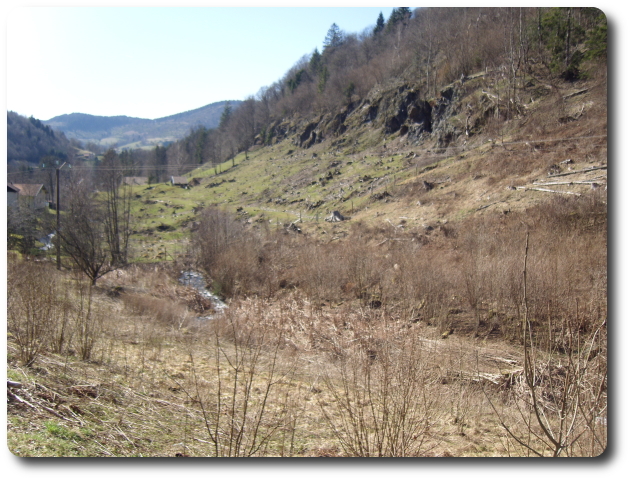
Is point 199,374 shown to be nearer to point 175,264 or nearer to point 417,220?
point 417,220

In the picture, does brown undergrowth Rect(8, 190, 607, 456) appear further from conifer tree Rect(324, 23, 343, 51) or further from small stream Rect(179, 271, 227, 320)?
conifer tree Rect(324, 23, 343, 51)

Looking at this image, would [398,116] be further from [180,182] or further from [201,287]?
[180,182]

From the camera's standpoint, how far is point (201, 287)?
1980cm

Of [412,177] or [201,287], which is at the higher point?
[412,177]

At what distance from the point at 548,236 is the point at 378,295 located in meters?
5.39

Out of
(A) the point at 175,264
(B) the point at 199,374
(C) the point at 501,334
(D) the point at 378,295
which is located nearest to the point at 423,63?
(A) the point at 175,264

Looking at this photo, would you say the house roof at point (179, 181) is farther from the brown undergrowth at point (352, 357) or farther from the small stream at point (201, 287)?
the brown undergrowth at point (352, 357)

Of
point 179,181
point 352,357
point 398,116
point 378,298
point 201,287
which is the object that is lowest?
point 201,287

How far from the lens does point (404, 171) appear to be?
30.6 metres

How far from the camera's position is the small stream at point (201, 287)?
1584cm

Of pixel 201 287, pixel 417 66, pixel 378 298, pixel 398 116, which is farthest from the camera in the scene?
pixel 417 66

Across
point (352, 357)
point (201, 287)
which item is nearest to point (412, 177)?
point (201, 287)

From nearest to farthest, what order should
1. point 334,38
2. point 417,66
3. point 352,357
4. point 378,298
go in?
point 352,357
point 378,298
point 417,66
point 334,38

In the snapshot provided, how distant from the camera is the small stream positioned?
1584 centimetres
